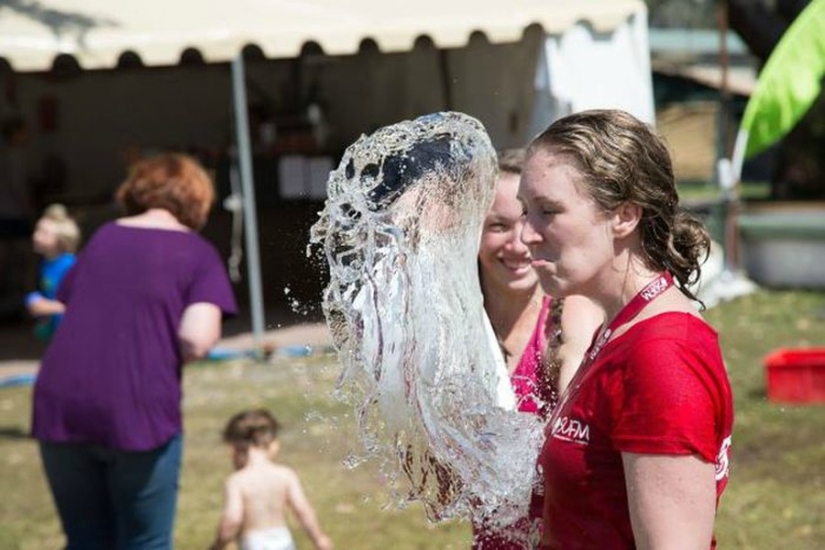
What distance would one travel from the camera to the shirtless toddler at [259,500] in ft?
18.5

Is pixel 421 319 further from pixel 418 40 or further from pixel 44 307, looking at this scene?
pixel 418 40

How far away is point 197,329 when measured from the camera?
4973 millimetres

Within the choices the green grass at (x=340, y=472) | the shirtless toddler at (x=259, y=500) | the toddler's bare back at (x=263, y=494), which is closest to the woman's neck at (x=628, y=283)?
the green grass at (x=340, y=472)

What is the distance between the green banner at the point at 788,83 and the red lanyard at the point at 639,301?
596cm

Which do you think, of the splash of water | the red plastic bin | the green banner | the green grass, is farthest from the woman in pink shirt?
the red plastic bin

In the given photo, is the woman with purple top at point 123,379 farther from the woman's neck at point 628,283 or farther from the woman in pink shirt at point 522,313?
the woman's neck at point 628,283

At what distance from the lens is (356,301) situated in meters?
2.71

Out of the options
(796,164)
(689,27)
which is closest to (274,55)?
(796,164)

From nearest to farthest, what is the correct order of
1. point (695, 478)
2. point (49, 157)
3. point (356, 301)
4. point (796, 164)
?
1. point (695, 478)
2. point (356, 301)
3. point (49, 157)
4. point (796, 164)

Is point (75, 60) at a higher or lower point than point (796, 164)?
higher

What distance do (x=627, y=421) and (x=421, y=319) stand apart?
0.52 metres

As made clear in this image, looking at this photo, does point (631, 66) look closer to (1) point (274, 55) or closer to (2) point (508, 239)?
(1) point (274, 55)

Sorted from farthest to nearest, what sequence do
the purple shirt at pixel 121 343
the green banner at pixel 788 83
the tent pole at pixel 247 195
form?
the tent pole at pixel 247 195, the green banner at pixel 788 83, the purple shirt at pixel 121 343

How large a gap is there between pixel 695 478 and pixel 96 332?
115 inches
